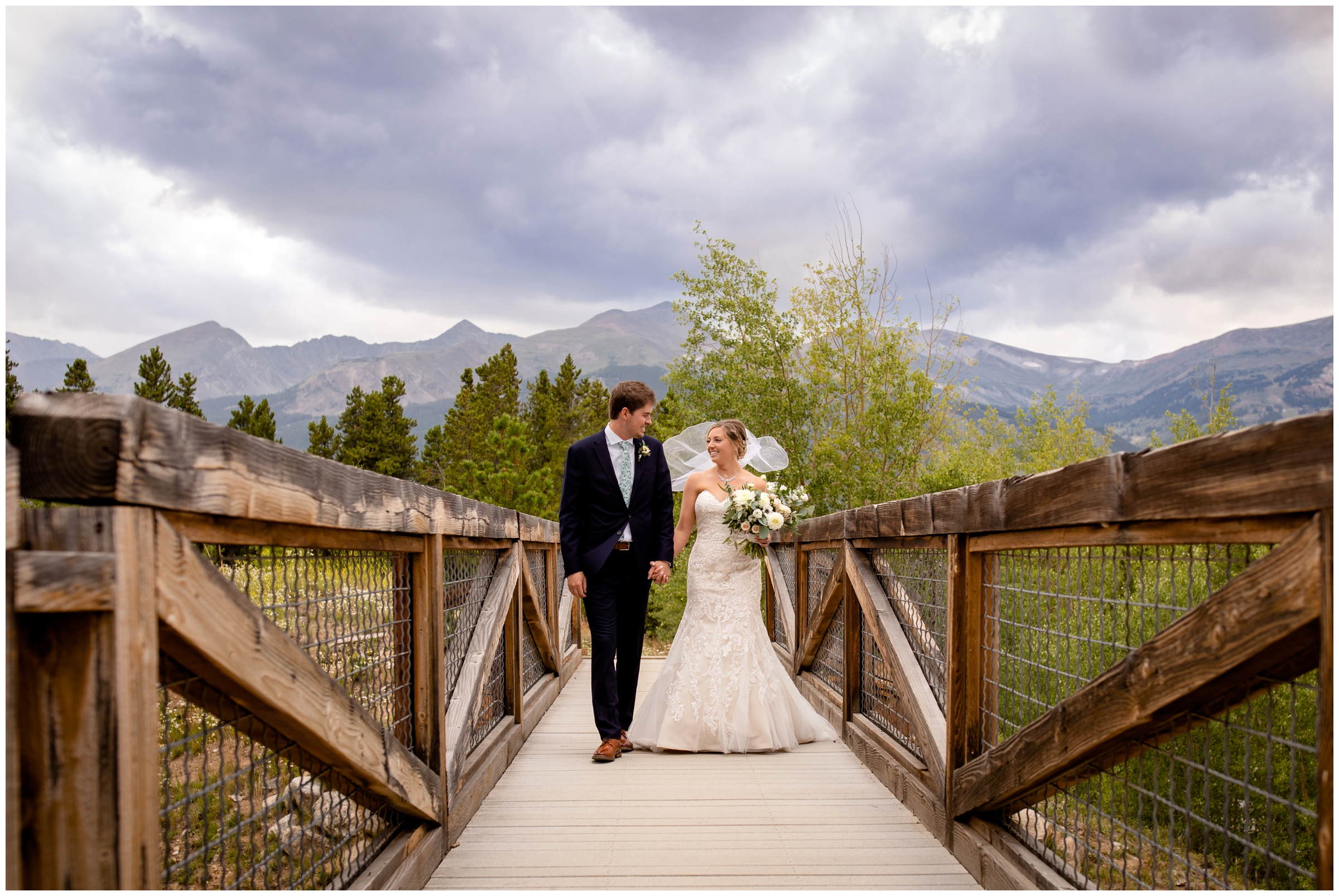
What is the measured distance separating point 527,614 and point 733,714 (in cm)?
146

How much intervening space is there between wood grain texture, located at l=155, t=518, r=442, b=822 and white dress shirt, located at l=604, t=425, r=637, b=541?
85.2 inches

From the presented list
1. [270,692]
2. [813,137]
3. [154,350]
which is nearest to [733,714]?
[270,692]

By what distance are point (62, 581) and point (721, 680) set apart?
3.72m

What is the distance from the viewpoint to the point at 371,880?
2.10m

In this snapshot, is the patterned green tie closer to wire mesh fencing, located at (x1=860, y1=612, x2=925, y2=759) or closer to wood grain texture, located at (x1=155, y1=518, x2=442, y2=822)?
wire mesh fencing, located at (x1=860, y1=612, x2=925, y2=759)

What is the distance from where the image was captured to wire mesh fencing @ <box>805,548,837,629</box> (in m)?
5.04

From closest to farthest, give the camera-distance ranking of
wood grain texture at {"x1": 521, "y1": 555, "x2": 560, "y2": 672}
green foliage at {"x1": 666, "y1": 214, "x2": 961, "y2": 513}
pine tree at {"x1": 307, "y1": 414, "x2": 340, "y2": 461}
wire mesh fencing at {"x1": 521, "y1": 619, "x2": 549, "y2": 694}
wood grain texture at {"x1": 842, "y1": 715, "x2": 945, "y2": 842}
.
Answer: wood grain texture at {"x1": 842, "y1": 715, "x2": 945, "y2": 842} → wood grain texture at {"x1": 521, "y1": 555, "x2": 560, "y2": 672} → wire mesh fencing at {"x1": 521, "y1": 619, "x2": 549, "y2": 694} → green foliage at {"x1": 666, "y1": 214, "x2": 961, "y2": 513} → pine tree at {"x1": 307, "y1": 414, "x2": 340, "y2": 461}

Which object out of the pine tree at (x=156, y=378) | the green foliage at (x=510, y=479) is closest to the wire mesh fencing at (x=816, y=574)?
the green foliage at (x=510, y=479)

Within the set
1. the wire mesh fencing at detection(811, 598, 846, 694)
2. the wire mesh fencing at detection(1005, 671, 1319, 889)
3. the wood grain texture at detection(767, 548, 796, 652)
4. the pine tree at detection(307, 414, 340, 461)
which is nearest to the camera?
the wire mesh fencing at detection(1005, 671, 1319, 889)

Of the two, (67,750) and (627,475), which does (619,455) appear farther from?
(67,750)

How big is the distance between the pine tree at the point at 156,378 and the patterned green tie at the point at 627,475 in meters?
40.0

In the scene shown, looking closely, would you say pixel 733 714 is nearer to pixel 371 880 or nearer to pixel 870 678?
pixel 870 678

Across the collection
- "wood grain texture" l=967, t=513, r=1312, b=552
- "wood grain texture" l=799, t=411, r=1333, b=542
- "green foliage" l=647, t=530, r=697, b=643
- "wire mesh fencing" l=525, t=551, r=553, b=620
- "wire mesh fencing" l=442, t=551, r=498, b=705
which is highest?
"wood grain texture" l=799, t=411, r=1333, b=542

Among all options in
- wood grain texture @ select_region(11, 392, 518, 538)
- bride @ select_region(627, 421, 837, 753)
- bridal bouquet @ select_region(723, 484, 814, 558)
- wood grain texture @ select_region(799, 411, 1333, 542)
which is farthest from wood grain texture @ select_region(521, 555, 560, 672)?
wood grain texture @ select_region(799, 411, 1333, 542)
